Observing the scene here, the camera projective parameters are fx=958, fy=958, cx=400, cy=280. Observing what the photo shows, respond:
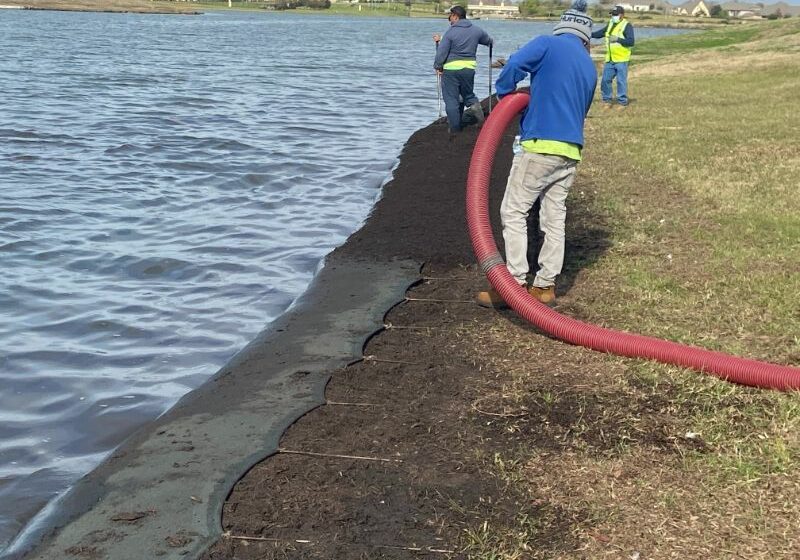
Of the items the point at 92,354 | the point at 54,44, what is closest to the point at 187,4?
the point at 54,44

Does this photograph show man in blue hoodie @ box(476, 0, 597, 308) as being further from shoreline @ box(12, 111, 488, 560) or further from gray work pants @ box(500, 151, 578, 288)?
shoreline @ box(12, 111, 488, 560)

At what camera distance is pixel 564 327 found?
639 centimetres

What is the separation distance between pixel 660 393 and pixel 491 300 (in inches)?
77.3

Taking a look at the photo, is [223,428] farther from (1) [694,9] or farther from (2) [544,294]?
(1) [694,9]

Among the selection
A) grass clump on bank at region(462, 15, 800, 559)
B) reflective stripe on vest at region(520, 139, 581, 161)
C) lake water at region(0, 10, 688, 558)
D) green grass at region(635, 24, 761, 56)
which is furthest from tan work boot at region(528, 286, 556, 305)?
green grass at region(635, 24, 761, 56)

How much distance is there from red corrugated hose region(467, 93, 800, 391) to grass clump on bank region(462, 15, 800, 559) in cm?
8

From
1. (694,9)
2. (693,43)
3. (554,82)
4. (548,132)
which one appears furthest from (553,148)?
(694,9)

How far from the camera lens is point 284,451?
504 cm

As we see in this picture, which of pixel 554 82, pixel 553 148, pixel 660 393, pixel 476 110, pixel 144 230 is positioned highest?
pixel 554 82

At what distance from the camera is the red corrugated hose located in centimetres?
556

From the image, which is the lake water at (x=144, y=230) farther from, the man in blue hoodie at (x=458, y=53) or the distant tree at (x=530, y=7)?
the distant tree at (x=530, y=7)

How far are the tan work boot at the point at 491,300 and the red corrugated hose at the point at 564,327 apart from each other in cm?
29

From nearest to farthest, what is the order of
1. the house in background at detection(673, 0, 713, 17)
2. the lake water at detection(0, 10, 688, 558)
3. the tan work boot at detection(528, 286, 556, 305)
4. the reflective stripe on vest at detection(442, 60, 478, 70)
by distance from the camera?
the lake water at detection(0, 10, 688, 558)
the tan work boot at detection(528, 286, 556, 305)
the reflective stripe on vest at detection(442, 60, 478, 70)
the house in background at detection(673, 0, 713, 17)

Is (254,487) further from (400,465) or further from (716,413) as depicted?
(716,413)
